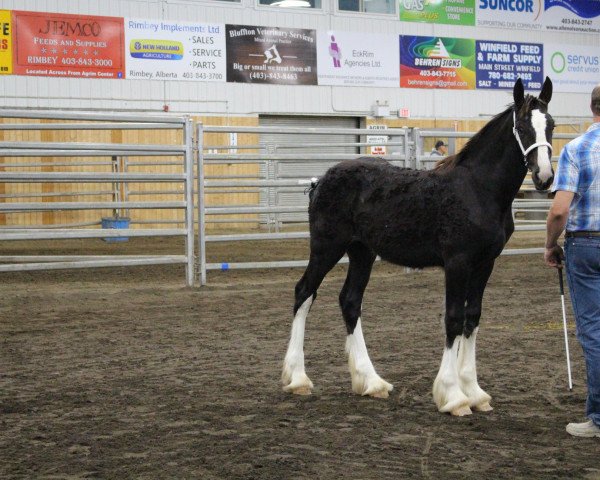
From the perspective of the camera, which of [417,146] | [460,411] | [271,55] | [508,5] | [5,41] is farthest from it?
[508,5]

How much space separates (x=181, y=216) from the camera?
66.4 feet

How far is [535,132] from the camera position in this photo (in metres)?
5.23

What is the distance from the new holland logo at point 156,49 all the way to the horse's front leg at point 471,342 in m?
16.6

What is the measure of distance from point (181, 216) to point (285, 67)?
5.15 m

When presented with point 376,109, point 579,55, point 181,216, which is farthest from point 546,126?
point 579,55

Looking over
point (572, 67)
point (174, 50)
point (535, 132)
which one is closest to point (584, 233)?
point (535, 132)

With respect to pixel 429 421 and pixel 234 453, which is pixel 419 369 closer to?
pixel 429 421

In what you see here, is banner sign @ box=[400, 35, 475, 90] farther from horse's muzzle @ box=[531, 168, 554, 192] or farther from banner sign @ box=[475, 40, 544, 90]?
horse's muzzle @ box=[531, 168, 554, 192]

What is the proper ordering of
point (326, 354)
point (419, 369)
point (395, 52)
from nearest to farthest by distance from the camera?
point (419, 369) → point (326, 354) → point (395, 52)

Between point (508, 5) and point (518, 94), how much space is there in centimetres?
2174

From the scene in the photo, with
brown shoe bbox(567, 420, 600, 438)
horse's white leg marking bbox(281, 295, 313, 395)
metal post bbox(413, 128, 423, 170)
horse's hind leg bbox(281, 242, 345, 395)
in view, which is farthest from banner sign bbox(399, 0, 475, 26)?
brown shoe bbox(567, 420, 600, 438)

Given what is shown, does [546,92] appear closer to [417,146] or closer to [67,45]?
[417,146]

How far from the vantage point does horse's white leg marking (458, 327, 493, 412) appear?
5426 mm

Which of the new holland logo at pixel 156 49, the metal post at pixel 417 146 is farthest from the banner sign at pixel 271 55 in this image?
the metal post at pixel 417 146
